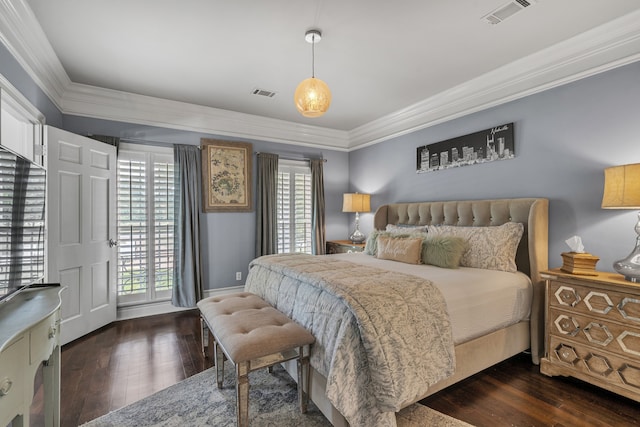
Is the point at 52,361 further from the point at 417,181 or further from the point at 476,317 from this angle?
the point at 417,181

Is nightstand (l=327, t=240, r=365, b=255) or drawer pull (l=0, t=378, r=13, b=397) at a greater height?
nightstand (l=327, t=240, r=365, b=255)

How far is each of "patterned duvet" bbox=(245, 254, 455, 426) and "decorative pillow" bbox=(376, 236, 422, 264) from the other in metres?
0.90

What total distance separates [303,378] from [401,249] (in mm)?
1652

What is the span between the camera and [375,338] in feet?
5.43

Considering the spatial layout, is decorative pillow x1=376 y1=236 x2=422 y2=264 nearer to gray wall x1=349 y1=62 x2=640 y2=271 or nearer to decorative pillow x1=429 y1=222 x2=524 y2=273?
decorative pillow x1=429 y1=222 x2=524 y2=273

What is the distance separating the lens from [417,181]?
425 cm

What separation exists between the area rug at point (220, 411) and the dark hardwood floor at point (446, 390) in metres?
0.12

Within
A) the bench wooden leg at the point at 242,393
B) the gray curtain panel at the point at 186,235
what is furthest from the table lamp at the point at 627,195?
the gray curtain panel at the point at 186,235

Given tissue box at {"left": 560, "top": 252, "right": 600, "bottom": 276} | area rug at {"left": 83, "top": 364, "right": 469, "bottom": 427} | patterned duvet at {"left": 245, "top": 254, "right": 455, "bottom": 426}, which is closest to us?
patterned duvet at {"left": 245, "top": 254, "right": 455, "bottom": 426}

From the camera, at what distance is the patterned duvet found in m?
1.64

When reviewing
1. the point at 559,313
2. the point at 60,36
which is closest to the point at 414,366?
the point at 559,313

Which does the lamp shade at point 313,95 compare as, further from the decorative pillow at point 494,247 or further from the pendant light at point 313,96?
the decorative pillow at point 494,247

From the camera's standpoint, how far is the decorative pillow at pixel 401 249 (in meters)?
3.05

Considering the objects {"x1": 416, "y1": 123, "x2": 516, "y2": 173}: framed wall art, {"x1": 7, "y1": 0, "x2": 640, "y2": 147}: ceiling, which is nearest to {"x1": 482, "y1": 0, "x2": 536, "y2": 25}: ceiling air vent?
{"x1": 7, "y1": 0, "x2": 640, "y2": 147}: ceiling
